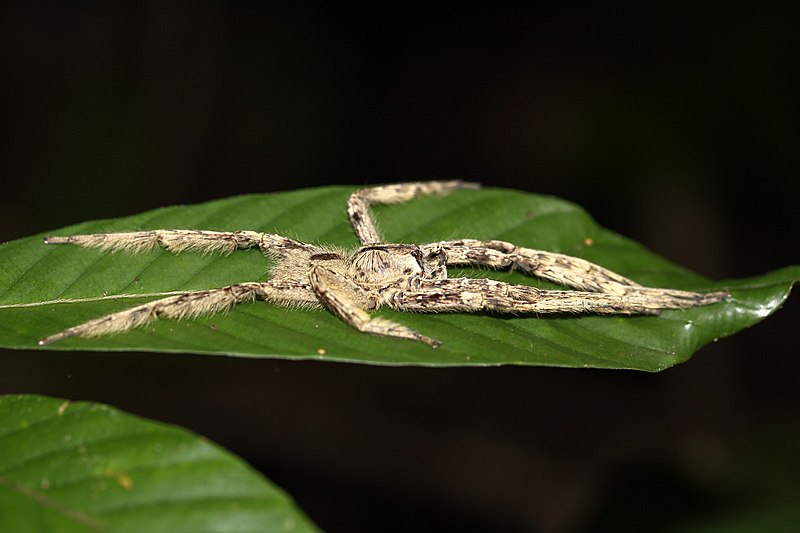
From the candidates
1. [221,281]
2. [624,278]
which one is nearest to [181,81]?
[221,281]

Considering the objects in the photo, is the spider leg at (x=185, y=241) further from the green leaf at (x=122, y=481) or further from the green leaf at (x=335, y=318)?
the green leaf at (x=122, y=481)

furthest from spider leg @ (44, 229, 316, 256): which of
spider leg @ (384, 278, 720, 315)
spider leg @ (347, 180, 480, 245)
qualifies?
spider leg @ (384, 278, 720, 315)

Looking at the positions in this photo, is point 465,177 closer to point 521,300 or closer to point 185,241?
point 521,300

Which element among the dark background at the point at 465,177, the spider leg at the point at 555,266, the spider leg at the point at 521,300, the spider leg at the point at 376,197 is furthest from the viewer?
the dark background at the point at 465,177

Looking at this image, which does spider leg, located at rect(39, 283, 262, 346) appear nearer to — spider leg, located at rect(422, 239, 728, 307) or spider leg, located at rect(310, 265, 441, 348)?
spider leg, located at rect(310, 265, 441, 348)

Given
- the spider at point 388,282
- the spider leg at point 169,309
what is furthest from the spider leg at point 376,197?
the spider leg at point 169,309

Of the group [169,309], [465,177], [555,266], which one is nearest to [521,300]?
[555,266]
